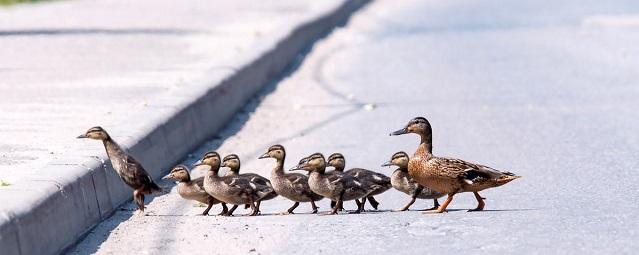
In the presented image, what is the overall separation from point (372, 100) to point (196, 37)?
5.91 meters

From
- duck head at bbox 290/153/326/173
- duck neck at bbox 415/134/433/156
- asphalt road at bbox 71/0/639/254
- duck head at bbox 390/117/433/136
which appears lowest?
asphalt road at bbox 71/0/639/254

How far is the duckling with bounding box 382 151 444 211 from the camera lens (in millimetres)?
9781

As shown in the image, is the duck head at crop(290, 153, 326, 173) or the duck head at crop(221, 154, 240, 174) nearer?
the duck head at crop(290, 153, 326, 173)

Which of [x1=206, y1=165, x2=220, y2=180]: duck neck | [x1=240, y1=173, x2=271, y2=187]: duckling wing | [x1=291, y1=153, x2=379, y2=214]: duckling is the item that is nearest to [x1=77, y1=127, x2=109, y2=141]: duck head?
[x1=206, y1=165, x2=220, y2=180]: duck neck

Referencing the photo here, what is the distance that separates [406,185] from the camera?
9844 mm

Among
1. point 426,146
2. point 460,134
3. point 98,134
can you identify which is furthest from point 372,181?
point 460,134

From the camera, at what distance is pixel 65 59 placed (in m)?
18.5

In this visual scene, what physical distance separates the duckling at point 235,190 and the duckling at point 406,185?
31.3 inches

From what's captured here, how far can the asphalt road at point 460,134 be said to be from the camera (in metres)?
8.53

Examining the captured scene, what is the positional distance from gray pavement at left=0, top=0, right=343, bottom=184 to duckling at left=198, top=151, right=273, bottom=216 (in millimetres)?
1146

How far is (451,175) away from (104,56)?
10096 mm

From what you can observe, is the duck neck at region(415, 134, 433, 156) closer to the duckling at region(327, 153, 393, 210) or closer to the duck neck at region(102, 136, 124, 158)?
the duckling at region(327, 153, 393, 210)

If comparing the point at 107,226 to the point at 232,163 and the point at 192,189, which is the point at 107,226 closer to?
the point at 192,189

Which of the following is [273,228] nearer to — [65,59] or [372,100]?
[372,100]
